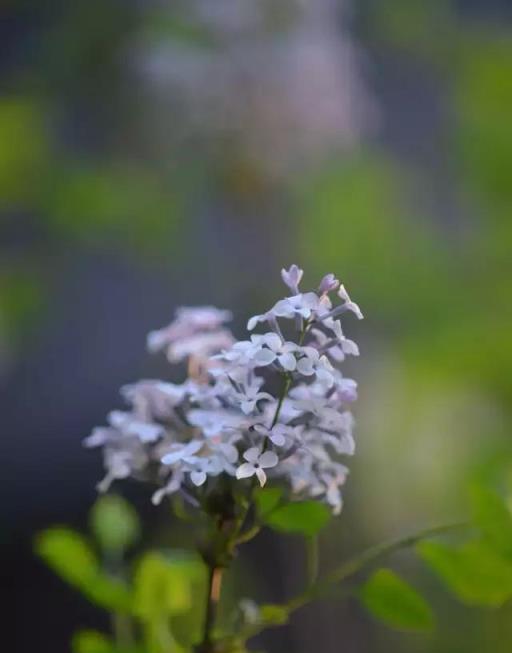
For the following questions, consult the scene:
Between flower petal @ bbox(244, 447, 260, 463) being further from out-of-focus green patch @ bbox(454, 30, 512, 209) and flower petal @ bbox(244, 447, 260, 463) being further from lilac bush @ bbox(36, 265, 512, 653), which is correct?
out-of-focus green patch @ bbox(454, 30, 512, 209)

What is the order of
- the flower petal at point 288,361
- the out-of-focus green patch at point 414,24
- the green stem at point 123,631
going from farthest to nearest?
1. the out-of-focus green patch at point 414,24
2. the green stem at point 123,631
3. the flower petal at point 288,361

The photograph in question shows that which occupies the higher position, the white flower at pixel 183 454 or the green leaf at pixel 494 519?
the white flower at pixel 183 454

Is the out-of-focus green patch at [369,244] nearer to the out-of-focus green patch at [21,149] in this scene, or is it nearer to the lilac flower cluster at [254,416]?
the out-of-focus green patch at [21,149]

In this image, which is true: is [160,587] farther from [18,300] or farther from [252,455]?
[18,300]

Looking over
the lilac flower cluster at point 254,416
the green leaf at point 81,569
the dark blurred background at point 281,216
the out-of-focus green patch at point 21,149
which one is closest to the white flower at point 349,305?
the lilac flower cluster at point 254,416

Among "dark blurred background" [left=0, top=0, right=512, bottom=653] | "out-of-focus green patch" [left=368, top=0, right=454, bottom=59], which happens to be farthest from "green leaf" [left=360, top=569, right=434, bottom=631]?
"out-of-focus green patch" [left=368, top=0, right=454, bottom=59]

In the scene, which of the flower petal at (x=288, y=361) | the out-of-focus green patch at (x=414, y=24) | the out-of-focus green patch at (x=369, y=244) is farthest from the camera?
the out-of-focus green patch at (x=414, y=24)

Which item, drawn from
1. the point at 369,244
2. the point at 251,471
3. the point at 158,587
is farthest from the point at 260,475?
the point at 369,244

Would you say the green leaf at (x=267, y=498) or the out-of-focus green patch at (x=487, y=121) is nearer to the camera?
the green leaf at (x=267, y=498)

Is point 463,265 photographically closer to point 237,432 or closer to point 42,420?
point 42,420
